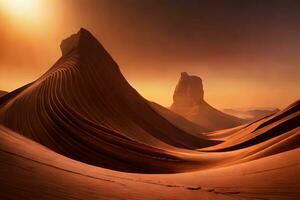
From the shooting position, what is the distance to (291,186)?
15.1ft

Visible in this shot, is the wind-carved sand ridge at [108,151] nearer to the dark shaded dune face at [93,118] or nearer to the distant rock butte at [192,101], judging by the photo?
the dark shaded dune face at [93,118]

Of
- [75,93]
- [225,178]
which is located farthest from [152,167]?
[75,93]

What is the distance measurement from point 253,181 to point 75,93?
15584 mm

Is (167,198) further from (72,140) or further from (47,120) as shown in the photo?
(47,120)

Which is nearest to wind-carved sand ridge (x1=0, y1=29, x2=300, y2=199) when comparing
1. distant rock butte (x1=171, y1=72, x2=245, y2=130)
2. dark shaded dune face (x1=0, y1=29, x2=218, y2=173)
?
dark shaded dune face (x1=0, y1=29, x2=218, y2=173)

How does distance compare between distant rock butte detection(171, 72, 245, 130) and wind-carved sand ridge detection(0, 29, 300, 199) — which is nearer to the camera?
wind-carved sand ridge detection(0, 29, 300, 199)

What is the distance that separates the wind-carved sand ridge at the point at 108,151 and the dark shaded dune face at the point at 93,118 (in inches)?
1.8

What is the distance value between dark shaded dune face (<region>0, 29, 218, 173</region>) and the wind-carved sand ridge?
1.8 inches

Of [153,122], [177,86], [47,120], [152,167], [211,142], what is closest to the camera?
[152,167]

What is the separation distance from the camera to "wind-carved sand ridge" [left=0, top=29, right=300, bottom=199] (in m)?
4.21

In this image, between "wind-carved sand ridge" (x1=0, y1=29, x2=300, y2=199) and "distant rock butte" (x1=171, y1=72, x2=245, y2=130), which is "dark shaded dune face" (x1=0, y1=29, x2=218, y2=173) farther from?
"distant rock butte" (x1=171, y1=72, x2=245, y2=130)

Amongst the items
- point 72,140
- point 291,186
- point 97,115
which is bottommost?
point 291,186

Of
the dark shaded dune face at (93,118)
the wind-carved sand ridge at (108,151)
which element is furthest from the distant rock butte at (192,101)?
the wind-carved sand ridge at (108,151)

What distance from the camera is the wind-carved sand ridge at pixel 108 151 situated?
4.21 meters
